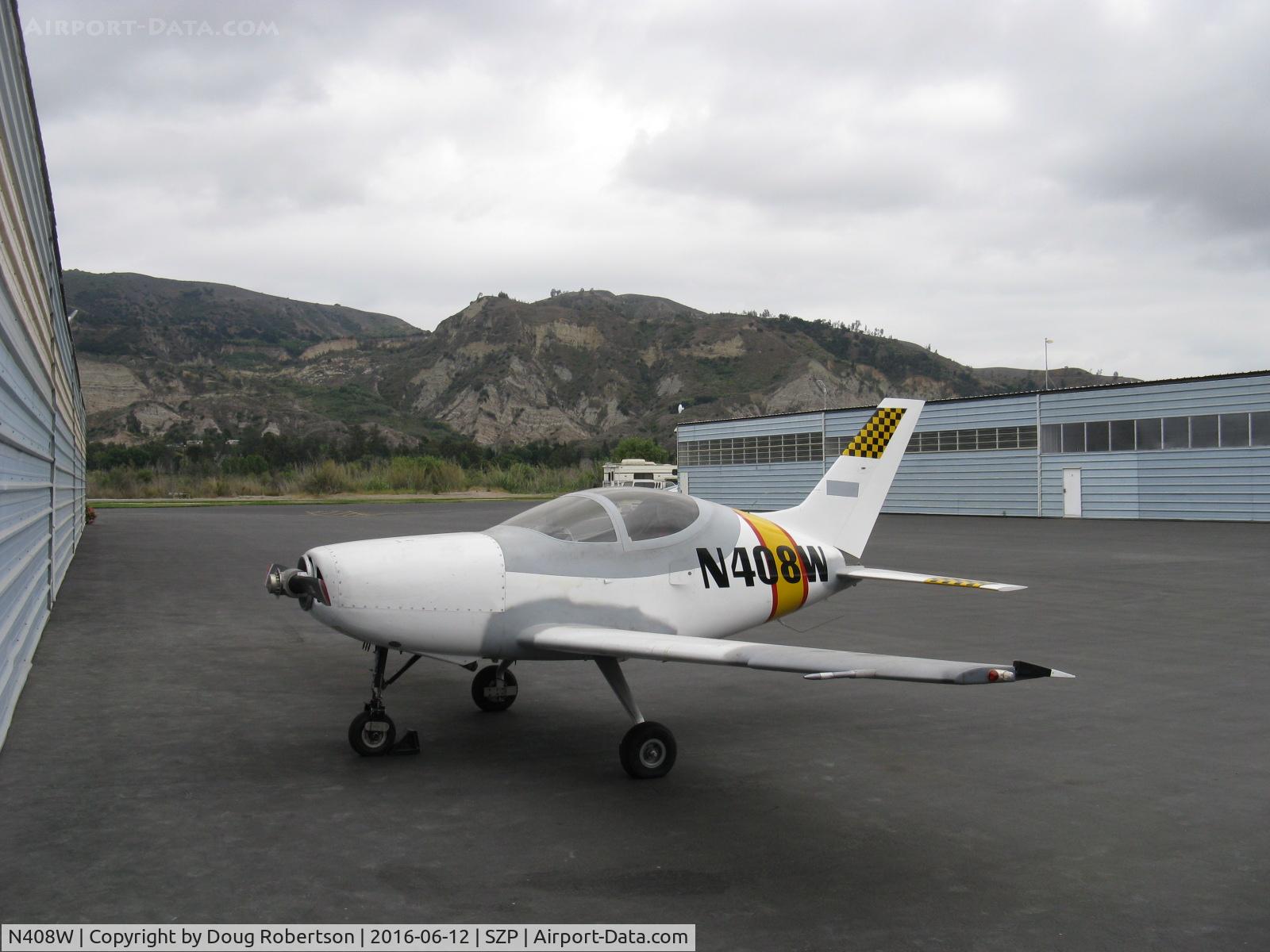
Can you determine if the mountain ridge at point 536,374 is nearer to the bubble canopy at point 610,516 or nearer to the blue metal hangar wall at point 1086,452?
the blue metal hangar wall at point 1086,452

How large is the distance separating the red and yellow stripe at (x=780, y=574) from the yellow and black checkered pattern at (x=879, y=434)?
1.62 metres

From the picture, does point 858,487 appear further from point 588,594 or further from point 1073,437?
point 1073,437

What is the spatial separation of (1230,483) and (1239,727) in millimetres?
34093

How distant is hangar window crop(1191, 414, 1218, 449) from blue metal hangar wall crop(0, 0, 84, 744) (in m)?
37.5

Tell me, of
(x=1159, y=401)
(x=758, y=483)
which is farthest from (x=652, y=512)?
(x=758, y=483)

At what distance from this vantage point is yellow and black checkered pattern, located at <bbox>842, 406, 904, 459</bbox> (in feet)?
→ 31.6

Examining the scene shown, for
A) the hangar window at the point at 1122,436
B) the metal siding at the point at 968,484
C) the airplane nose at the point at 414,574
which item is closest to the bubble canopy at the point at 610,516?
the airplane nose at the point at 414,574

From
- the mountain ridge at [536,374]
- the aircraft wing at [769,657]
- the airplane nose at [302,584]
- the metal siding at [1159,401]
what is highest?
the mountain ridge at [536,374]

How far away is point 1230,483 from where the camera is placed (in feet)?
120

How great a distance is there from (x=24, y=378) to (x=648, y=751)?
7.70 m

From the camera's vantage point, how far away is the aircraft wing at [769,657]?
4.73 metres

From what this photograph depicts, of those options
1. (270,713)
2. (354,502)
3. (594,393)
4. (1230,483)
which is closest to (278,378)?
(594,393)

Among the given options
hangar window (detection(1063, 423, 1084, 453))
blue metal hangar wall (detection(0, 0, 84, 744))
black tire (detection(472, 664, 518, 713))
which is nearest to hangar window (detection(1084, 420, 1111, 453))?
hangar window (detection(1063, 423, 1084, 453))

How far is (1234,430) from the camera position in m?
36.4
